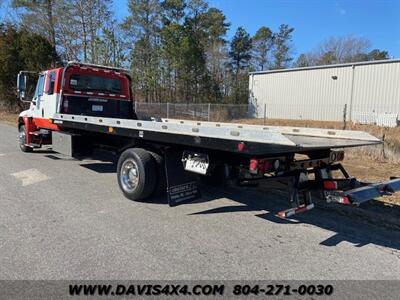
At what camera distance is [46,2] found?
40750mm

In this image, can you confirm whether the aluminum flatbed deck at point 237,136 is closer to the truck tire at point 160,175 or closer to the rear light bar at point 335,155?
the rear light bar at point 335,155

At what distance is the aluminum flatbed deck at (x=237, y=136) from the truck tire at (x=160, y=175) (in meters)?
0.39

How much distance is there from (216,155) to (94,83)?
5.99 meters

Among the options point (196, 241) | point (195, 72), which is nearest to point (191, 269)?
point (196, 241)

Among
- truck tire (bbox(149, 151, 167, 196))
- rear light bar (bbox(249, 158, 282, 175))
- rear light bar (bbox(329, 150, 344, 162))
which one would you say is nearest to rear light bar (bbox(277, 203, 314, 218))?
rear light bar (bbox(249, 158, 282, 175))

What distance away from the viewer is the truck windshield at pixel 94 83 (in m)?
9.89

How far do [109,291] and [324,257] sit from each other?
2.34 meters

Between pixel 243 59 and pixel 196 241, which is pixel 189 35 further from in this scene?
pixel 196 241

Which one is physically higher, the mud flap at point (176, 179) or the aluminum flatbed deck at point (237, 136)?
the aluminum flatbed deck at point (237, 136)

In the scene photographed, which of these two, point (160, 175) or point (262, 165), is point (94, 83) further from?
point (262, 165)

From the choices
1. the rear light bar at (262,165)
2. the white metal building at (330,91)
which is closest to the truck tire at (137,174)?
the rear light bar at (262,165)

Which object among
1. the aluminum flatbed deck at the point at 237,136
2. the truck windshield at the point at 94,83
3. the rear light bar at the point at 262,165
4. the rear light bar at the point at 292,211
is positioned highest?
the truck windshield at the point at 94,83

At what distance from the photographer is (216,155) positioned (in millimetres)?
5500

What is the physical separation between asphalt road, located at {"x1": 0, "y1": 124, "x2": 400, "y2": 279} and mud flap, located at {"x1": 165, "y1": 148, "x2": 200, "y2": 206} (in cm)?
20
